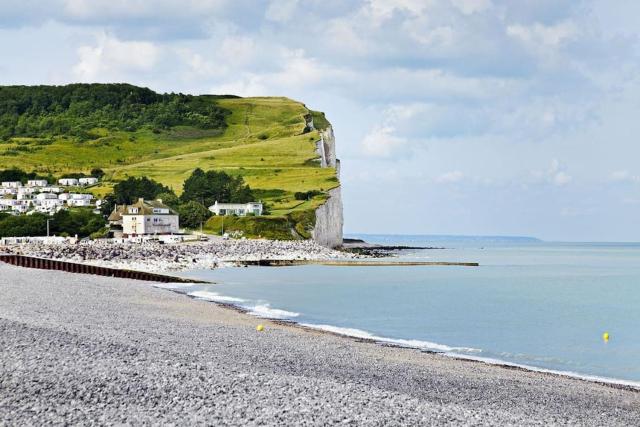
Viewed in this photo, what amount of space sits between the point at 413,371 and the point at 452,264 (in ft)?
259

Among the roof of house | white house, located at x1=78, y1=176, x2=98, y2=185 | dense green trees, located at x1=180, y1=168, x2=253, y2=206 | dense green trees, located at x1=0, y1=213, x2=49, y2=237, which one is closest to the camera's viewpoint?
dense green trees, located at x1=0, y1=213, x2=49, y2=237

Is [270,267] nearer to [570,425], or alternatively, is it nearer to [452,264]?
[452,264]

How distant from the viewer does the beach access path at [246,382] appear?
537 inches

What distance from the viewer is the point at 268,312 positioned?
39125 millimetres

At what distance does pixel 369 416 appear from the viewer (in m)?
14.1

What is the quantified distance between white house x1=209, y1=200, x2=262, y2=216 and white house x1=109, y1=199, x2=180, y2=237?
12.7 m

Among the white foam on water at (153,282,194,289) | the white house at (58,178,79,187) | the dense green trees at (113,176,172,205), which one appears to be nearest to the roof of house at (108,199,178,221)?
the dense green trees at (113,176,172,205)

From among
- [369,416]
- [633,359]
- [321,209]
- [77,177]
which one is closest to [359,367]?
[369,416]

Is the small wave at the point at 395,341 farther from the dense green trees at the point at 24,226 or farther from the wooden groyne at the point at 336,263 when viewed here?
the dense green trees at the point at 24,226

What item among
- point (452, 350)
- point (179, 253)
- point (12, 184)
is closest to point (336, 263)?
point (179, 253)

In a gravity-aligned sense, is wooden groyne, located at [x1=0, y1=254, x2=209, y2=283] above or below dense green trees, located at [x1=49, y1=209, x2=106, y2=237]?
below

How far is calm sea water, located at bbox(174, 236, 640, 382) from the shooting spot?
2939 centimetres

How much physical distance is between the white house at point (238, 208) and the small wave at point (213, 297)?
8450 centimetres

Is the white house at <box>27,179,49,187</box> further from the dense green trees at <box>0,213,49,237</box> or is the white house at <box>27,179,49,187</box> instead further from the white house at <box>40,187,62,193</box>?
the dense green trees at <box>0,213,49,237</box>
